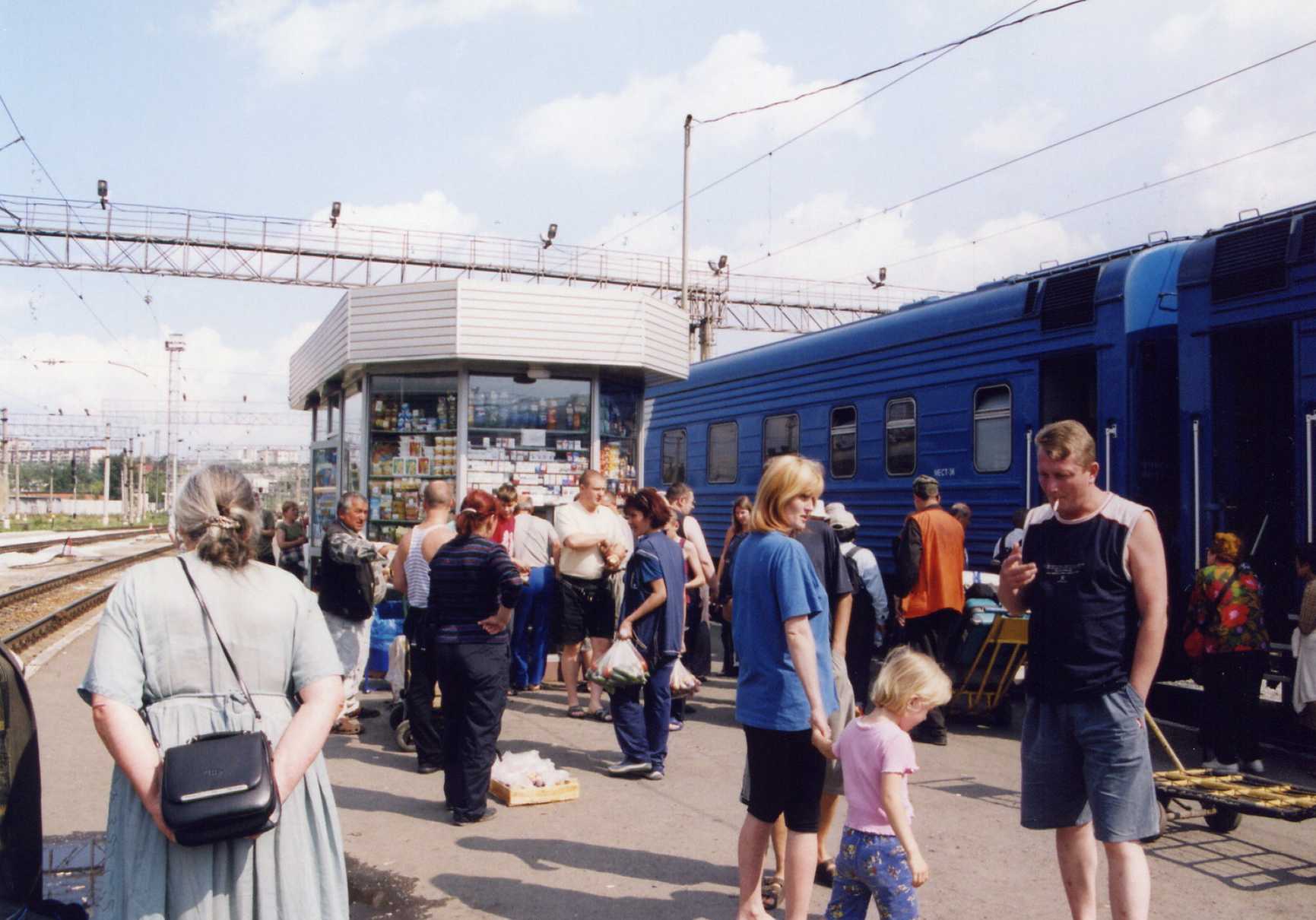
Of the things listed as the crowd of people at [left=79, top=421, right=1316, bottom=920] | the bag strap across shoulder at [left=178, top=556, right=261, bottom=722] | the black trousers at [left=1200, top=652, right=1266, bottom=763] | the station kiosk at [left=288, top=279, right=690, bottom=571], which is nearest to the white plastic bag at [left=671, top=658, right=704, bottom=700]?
the crowd of people at [left=79, top=421, right=1316, bottom=920]

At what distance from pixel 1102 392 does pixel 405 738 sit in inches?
248

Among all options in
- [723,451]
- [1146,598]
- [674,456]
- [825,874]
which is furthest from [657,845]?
[674,456]

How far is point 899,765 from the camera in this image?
384 centimetres

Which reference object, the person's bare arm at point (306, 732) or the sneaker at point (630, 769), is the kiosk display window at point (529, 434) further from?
the person's bare arm at point (306, 732)

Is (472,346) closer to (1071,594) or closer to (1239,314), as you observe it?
(1239,314)

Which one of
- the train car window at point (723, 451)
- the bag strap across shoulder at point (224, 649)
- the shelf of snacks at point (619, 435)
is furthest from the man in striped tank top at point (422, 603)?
the train car window at point (723, 451)

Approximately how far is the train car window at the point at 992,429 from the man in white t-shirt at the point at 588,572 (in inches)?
159

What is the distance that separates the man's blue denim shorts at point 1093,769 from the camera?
3.90 metres

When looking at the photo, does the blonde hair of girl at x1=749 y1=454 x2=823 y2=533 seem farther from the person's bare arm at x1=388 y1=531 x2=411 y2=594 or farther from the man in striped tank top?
the person's bare arm at x1=388 y1=531 x2=411 y2=594

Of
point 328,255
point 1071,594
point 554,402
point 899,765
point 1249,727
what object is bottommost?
point 1249,727

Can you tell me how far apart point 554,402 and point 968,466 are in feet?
14.7

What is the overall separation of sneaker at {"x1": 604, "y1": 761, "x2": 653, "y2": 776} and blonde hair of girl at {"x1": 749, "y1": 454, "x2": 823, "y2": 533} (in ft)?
10.3

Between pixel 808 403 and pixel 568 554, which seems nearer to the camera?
pixel 568 554

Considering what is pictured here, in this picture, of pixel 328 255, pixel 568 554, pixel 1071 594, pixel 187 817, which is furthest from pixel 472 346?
pixel 328 255
